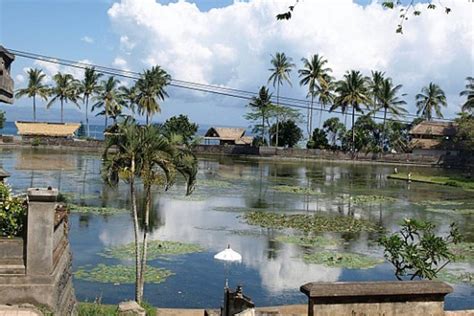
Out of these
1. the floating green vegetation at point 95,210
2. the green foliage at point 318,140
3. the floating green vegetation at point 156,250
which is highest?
the green foliage at point 318,140

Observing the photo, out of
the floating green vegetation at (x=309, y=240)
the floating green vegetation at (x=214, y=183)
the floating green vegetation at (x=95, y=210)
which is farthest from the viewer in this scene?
the floating green vegetation at (x=214, y=183)

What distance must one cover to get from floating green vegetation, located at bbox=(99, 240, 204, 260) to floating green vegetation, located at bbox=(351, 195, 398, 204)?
19244mm

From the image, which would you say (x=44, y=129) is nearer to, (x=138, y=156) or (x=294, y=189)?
(x=294, y=189)

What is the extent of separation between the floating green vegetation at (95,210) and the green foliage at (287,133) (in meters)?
55.9

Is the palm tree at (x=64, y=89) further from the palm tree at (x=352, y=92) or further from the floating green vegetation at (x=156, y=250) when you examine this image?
the floating green vegetation at (x=156, y=250)

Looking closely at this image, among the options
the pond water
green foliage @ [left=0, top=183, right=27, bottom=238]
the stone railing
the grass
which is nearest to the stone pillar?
green foliage @ [left=0, top=183, right=27, bottom=238]

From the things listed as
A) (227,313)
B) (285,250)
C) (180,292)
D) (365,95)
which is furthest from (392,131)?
(227,313)

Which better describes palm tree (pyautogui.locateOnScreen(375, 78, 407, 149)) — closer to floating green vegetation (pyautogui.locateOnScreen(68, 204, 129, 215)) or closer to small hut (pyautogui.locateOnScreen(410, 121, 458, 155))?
small hut (pyautogui.locateOnScreen(410, 121, 458, 155))

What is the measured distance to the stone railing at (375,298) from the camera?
7.93m

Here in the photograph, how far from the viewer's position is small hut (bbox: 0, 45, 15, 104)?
801 cm

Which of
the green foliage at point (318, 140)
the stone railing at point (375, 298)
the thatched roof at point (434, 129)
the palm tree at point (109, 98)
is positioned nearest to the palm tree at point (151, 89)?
the palm tree at point (109, 98)

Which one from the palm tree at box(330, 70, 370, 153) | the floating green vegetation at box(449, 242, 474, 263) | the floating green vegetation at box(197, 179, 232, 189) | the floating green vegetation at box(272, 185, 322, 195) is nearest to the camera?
the floating green vegetation at box(449, 242, 474, 263)

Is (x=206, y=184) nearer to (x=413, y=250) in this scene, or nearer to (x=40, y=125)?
(x=413, y=250)

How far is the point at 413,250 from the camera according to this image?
14664 mm
